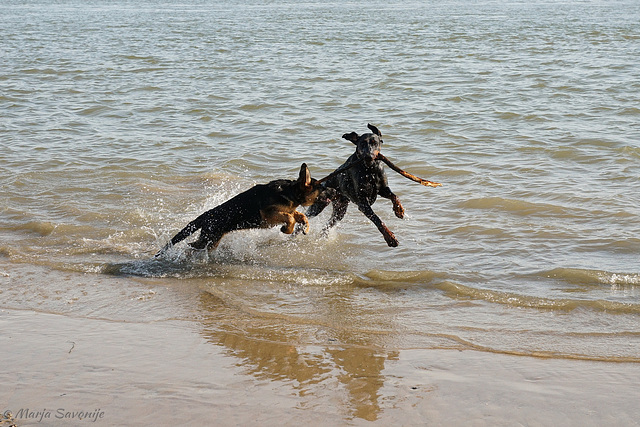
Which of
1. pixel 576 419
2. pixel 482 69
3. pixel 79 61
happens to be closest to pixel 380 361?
pixel 576 419

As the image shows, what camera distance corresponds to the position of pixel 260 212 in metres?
7.60

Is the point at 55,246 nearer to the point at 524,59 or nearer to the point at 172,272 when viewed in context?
the point at 172,272

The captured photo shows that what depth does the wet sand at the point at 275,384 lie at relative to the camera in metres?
4.11

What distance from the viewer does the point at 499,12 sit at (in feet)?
116

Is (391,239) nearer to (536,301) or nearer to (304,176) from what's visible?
(304,176)

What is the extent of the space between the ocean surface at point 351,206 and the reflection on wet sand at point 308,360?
0.03 meters

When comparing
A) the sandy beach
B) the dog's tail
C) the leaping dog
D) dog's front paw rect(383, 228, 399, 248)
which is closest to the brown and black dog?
the dog's tail

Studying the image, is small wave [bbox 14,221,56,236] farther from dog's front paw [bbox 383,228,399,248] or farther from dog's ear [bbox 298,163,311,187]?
dog's front paw [bbox 383,228,399,248]

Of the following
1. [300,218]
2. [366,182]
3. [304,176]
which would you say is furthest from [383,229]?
[304,176]

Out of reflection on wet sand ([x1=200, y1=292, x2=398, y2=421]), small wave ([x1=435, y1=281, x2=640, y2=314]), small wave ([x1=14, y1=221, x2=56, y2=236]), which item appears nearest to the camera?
reflection on wet sand ([x1=200, y1=292, x2=398, y2=421])

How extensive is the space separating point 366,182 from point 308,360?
3.10 metres

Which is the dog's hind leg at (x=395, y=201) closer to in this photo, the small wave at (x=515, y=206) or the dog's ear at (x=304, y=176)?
the dog's ear at (x=304, y=176)

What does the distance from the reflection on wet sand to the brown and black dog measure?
68.8 inches

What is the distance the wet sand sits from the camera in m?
4.11
